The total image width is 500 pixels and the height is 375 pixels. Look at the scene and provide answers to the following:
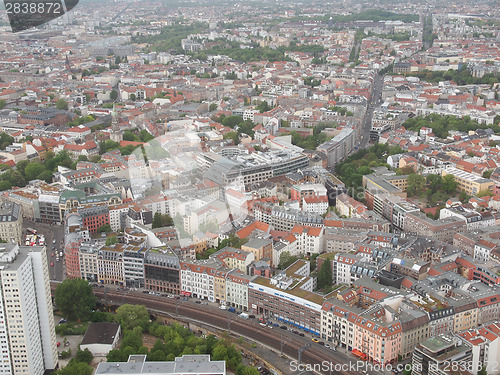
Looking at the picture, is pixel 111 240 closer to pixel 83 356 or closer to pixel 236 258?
pixel 236 258

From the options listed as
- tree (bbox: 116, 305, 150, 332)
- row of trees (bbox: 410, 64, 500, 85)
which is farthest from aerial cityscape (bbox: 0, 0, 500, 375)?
row of trees (bbox: 410, 64, 500, 85)

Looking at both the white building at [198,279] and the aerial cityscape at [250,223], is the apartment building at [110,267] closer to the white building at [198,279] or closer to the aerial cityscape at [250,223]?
the aerial cityscape at [250,223]

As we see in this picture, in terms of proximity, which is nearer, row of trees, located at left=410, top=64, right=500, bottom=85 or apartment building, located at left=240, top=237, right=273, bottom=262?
apartment building, located at left=240, top=237, right=273, bottom=262

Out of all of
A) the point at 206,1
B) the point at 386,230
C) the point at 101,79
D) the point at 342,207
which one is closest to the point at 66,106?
the point at 101,79

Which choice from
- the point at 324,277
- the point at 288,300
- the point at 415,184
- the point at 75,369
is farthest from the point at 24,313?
the point at 415,184

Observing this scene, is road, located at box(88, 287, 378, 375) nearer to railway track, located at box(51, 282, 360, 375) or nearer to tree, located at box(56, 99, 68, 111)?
railway track, located at box(51, 282, 360, 375)

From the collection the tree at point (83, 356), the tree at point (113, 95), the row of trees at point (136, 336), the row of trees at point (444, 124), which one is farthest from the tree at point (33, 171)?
the row of trees at point (444, 124)
